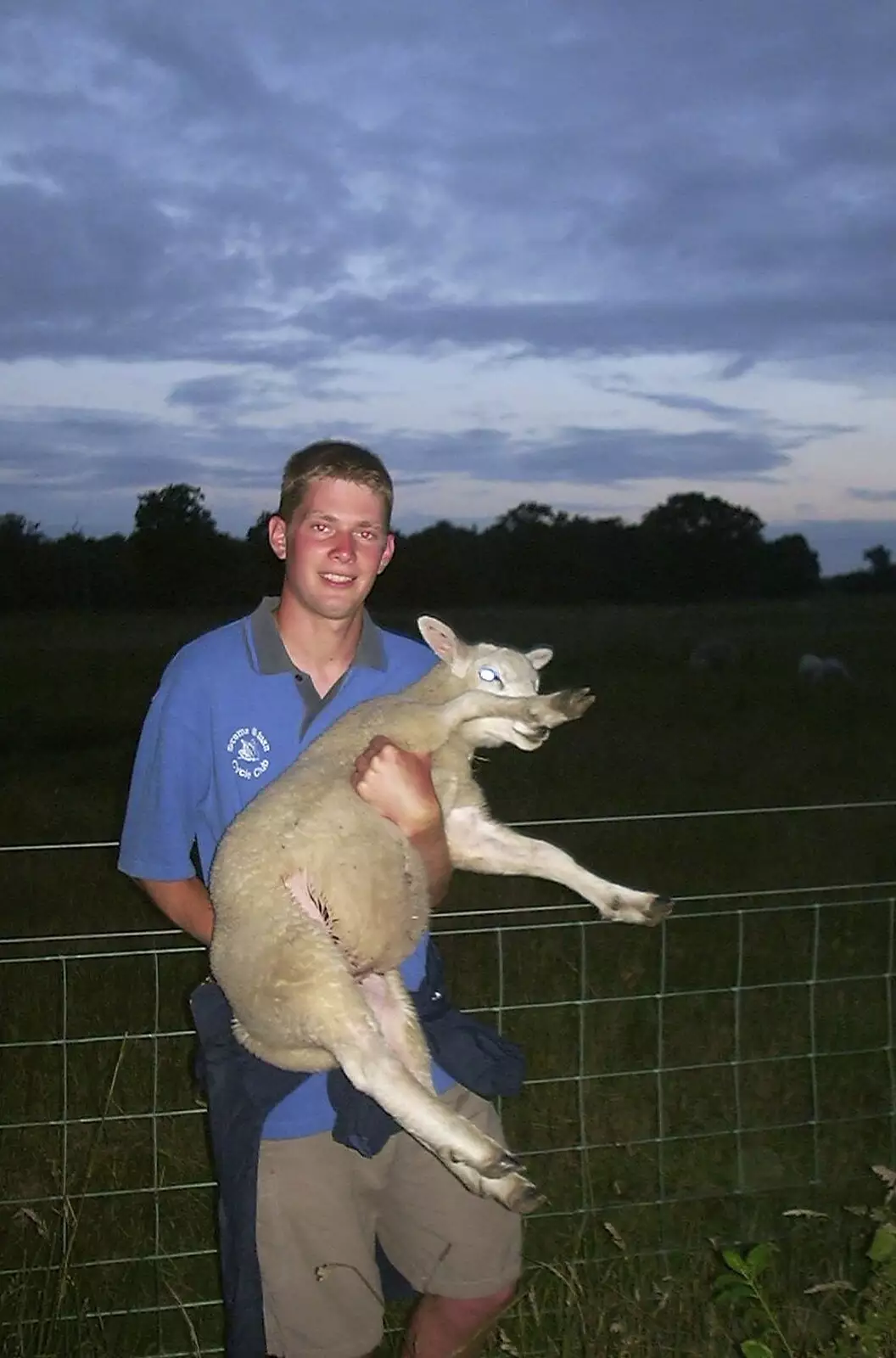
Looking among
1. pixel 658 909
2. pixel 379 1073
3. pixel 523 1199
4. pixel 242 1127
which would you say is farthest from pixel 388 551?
pixel 523 1199

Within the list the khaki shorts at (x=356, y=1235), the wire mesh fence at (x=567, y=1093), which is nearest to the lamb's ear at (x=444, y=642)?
the wire mesh fence at (x=567, y=1093)

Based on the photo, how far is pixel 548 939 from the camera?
7074mm

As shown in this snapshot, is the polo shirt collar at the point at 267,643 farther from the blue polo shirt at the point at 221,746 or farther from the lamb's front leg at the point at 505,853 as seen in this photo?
the lamb's front leg at the point at 505,853

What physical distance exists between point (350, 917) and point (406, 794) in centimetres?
30

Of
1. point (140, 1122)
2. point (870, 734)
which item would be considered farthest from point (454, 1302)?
point (870, 734)

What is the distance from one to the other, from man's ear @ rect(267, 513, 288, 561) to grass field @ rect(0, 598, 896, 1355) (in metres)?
1.19

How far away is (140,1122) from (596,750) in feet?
32.9

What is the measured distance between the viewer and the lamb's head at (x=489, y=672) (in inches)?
124

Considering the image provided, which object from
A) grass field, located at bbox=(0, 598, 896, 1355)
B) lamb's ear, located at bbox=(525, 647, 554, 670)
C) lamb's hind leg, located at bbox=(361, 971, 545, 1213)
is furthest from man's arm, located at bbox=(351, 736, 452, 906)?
grass field, located at bbox=(0, 598, 896, 1355)

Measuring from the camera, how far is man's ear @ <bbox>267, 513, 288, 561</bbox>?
3.09 meters

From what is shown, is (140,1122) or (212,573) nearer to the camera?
(140,1122)

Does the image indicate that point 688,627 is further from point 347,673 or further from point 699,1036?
point 347,673

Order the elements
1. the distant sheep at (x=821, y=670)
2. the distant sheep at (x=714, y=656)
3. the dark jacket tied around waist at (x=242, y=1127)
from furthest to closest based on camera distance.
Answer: the distant sheep at (x=714, y=656) → the distant sheep at (x=821, y=670) → the dark jacket tied around waist at (x=242, y=1127)

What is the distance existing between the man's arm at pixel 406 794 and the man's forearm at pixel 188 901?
473mm
